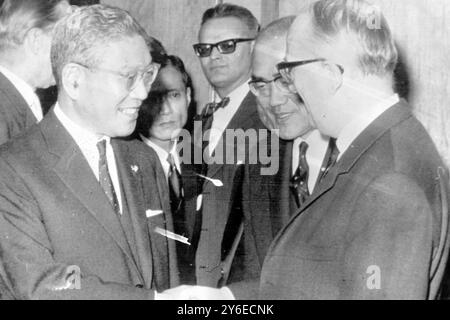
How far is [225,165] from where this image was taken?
235 cm

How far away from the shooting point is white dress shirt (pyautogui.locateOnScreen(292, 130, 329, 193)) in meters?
1.98

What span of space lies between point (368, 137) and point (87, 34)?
80cm

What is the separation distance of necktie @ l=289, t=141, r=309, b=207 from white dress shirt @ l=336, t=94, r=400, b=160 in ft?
1.89

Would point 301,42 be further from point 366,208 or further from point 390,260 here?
point 390,260

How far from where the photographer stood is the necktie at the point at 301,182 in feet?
6.49

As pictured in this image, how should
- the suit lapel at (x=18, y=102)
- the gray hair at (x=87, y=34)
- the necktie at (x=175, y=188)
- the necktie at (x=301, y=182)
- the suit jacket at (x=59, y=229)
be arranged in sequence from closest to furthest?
the suit jacket at (x=59, y=229), the gray hair at (x=87, y=34), the necktie at (x=301, y=182), the suit lapel at (x=18, y=102), the necktie at (x=175, y=188)

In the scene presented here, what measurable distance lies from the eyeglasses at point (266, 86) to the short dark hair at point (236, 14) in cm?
56

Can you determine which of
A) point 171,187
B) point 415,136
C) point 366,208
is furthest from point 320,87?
point 171,187

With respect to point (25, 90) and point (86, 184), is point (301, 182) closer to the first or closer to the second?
point (86, 184)

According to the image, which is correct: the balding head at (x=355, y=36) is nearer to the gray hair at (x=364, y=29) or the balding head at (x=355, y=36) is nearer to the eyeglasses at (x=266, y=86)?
the gray hair at (x=364, y=29)

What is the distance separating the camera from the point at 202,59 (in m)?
2.74

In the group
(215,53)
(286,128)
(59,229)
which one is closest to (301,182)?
(286,128)

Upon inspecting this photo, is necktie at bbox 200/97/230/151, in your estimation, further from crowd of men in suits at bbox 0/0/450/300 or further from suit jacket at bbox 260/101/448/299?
suit jacket at bbox 260/101/448/299

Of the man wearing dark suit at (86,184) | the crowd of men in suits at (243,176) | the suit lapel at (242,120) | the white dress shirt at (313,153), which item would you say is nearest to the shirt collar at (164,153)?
the suit lapel at (242,120)
